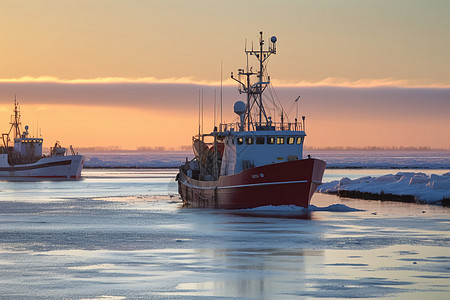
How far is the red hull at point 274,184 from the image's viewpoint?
4778 centimetres

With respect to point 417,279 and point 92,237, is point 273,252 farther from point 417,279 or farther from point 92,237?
point 92,237

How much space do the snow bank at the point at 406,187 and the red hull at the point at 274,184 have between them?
43.9 feet

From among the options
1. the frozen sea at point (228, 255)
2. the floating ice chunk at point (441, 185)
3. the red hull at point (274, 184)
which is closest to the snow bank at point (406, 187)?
the floating ice chunk at point (441, 185)

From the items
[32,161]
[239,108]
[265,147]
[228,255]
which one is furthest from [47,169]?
[228,255]

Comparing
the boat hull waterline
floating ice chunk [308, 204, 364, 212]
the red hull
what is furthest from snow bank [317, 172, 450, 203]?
the boat hull waterline

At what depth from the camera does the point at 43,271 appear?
23766 mm

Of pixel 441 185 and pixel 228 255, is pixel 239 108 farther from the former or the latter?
pixel 228 255

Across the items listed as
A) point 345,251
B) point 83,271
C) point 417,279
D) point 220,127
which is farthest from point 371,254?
point 220,127

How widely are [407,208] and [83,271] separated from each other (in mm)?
33447

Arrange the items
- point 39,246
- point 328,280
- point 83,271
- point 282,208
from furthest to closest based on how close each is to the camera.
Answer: point 282,208 < point 39,246 < point 83,271 < point 328,280

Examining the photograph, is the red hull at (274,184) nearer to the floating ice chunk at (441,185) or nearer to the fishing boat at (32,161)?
the floating ice chunk at (441,185)

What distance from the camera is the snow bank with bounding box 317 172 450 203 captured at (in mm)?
59250

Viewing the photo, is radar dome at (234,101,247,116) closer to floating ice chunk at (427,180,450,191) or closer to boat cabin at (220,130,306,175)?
boat cabin at (220,130,306,175)

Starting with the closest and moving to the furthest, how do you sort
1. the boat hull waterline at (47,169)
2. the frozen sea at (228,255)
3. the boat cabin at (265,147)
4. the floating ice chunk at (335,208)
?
the frozen sea at (228,255) < the floating ice chunk at (335,208) < the boat cabin at (265,147) < the boat hull waterline at (47,169)
